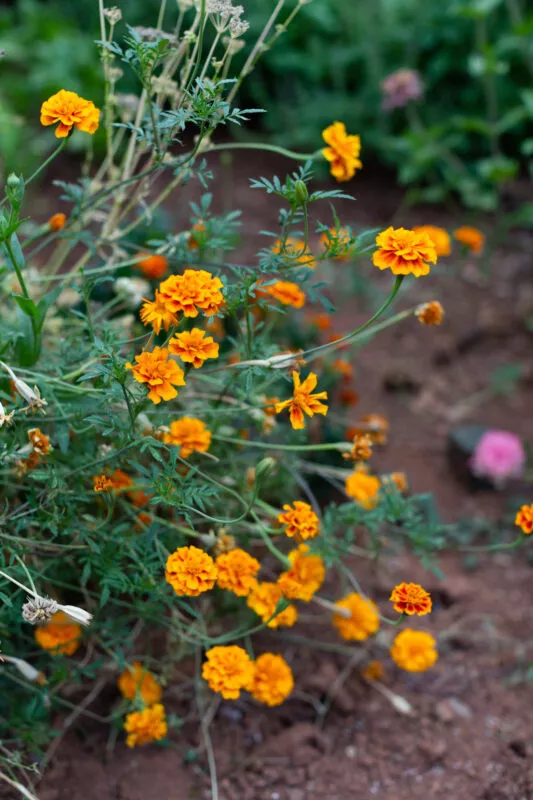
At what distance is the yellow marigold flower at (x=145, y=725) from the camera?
1415 millimetres

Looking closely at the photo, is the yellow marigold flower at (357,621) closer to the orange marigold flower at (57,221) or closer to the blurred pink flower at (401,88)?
the orange marigold flower at (57,221)

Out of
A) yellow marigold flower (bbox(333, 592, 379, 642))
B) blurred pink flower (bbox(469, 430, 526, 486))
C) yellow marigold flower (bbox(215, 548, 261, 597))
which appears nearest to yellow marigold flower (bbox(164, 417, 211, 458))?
yellow marigold flower (bbox(215, 548, 261, 597))

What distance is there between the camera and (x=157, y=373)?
1.17 metres

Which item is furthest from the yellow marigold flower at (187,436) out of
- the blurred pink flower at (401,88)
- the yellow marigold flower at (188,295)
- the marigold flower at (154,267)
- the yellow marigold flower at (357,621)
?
the blurred pink flower at (401,88)

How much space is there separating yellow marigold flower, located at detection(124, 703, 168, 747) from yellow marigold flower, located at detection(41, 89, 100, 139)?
910 mm

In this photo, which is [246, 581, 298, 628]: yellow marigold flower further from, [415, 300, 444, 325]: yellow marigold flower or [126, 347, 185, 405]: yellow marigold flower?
[415, 300, 444, 325]: yellow marigold flower

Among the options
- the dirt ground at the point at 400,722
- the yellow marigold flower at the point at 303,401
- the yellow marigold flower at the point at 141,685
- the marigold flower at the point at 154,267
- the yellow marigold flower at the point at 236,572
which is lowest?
the dirt ground at the point at 400,722

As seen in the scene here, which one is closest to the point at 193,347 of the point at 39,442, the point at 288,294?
the point at 39,442

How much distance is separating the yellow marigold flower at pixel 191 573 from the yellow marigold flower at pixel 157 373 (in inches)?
8.9

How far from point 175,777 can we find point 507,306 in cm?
192

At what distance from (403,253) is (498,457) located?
115 centimetres

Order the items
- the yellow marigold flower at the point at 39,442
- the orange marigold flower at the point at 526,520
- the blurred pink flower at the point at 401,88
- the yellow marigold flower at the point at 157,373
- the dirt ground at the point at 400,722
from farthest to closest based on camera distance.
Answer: the blurred pink flower at the point at 401,88 < the dirt ground at the point at 400,722 < the orange marigold flower at the point at 526,520 < the yellow marigold flower at the point at 39,442 < the yellow marigold flower at the point at 157,373

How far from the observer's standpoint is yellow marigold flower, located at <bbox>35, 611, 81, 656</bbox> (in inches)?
55.1

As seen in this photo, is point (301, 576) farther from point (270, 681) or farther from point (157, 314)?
point (157, 314)
